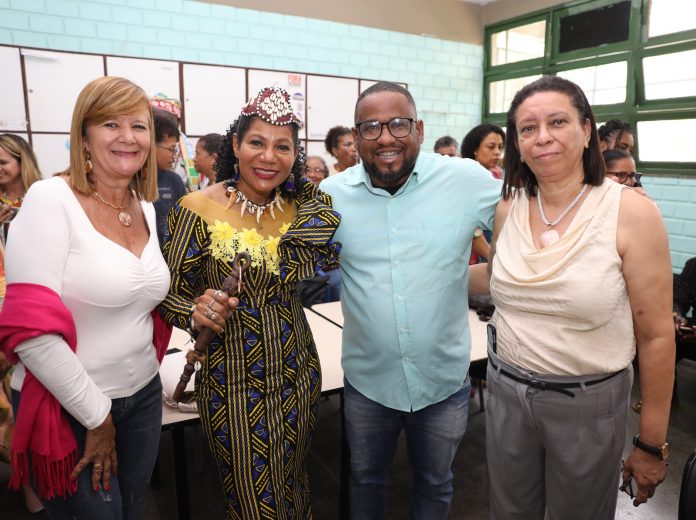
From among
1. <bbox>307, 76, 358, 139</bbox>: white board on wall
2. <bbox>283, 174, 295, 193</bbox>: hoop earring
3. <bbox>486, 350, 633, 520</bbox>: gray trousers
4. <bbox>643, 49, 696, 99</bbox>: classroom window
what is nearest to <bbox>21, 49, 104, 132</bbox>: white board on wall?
<bbox>307, 76, 358, 139</bbox>: white board on wall

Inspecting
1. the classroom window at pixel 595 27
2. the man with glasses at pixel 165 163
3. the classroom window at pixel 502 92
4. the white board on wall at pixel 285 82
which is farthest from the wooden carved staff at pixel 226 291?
the classroom window at pixel 502 92

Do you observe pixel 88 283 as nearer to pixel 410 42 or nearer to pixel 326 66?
pixel 326 66

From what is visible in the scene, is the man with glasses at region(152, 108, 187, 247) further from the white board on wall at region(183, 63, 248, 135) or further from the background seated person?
the background seated person

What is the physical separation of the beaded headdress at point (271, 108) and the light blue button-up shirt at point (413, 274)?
0.38 m

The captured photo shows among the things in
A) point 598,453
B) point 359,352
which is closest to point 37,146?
point 359,352

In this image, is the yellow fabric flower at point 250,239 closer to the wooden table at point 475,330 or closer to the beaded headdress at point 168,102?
the wooden table at point 475,330

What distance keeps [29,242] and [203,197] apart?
0.49m

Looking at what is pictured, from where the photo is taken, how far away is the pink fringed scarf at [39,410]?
1.19 meters

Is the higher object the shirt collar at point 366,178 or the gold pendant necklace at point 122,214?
the shirt collar at point 366,178

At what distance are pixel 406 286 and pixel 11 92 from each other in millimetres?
4497

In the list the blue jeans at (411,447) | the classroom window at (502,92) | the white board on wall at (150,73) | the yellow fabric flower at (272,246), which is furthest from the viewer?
the classroom window at (502,92)

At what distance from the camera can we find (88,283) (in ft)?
4.26

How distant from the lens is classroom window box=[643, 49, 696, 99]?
493 cm

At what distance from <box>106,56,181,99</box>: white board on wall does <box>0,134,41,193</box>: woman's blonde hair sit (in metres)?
2.02
